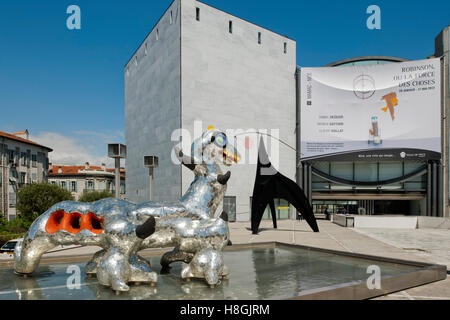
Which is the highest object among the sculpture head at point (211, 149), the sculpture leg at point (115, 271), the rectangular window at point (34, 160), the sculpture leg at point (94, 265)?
the sculpture head at point (211, 149)

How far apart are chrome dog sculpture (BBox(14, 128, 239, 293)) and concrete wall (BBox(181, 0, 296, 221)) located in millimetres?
20171

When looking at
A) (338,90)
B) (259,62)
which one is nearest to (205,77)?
(259,62)

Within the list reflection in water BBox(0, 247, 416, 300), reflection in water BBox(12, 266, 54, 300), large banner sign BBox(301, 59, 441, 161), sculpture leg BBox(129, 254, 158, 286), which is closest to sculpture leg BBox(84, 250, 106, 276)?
reflection in water BBox(0, 247, 416, 300)

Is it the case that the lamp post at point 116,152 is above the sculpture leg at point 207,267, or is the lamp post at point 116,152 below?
above

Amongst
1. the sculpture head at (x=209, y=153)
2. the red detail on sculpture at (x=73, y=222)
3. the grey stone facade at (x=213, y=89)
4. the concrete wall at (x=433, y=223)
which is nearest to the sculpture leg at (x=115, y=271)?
the red detail on sculpture at (x=73, y=222)

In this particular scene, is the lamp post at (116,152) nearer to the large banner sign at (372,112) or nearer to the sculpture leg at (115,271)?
the sculpture leg at (115,271)

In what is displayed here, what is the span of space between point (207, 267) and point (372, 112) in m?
30.5

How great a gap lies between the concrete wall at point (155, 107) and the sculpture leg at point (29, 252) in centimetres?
2011

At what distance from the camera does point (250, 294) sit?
5965 millimetres

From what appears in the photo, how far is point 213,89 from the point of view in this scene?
28703 millimetres

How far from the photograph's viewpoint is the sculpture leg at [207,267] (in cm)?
625

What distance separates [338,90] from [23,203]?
29.8 m
